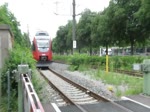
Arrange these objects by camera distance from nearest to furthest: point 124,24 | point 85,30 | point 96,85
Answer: point 96,85, point 124,24, point 85,30

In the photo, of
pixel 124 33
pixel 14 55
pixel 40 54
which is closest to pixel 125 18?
pixel 124 33

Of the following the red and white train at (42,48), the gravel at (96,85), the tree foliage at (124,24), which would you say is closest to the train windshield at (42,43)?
the red and white train at (42,48)

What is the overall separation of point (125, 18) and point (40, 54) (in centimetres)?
930

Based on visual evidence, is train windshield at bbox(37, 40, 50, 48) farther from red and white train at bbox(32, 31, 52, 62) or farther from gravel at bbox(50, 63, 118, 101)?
gravel at bbox(50, 63, 118, 101)

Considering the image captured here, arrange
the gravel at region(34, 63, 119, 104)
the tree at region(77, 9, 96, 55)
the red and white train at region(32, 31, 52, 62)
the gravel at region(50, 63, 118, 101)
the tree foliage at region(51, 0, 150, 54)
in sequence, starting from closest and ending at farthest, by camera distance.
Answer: the gravel at region(34, 63, 119, 104) → the gravel at region(50, 63, 118, 101) → the tree foliage at region(51, 0, 150, 54) → the red and white train at region(32, 31, 52, 62) → the tree at region(77, 9, 96, 55)

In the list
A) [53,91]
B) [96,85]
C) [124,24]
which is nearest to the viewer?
[53,91]

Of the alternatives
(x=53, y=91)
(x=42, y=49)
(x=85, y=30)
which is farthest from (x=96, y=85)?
(x=85, y=30)

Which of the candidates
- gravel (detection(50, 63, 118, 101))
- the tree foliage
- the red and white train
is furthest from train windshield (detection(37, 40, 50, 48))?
gravel (detection(50, 63, 118, 101))

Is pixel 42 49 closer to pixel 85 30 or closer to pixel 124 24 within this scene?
pixel 124 24

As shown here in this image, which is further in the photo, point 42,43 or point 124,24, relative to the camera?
point 42,43

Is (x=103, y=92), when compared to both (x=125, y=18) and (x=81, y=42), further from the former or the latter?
(x=81, y=42)

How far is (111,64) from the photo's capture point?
27.9 meters

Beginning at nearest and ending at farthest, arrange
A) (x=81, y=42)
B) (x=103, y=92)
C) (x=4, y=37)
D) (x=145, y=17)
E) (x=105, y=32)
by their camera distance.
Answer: (x=4, y=37)
(x=103, y=92)
(x=145, y=17)
(x=105, y=32)
(x=81, y=42)

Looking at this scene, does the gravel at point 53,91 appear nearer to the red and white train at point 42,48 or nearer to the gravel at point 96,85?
the gravel at point 96,85
